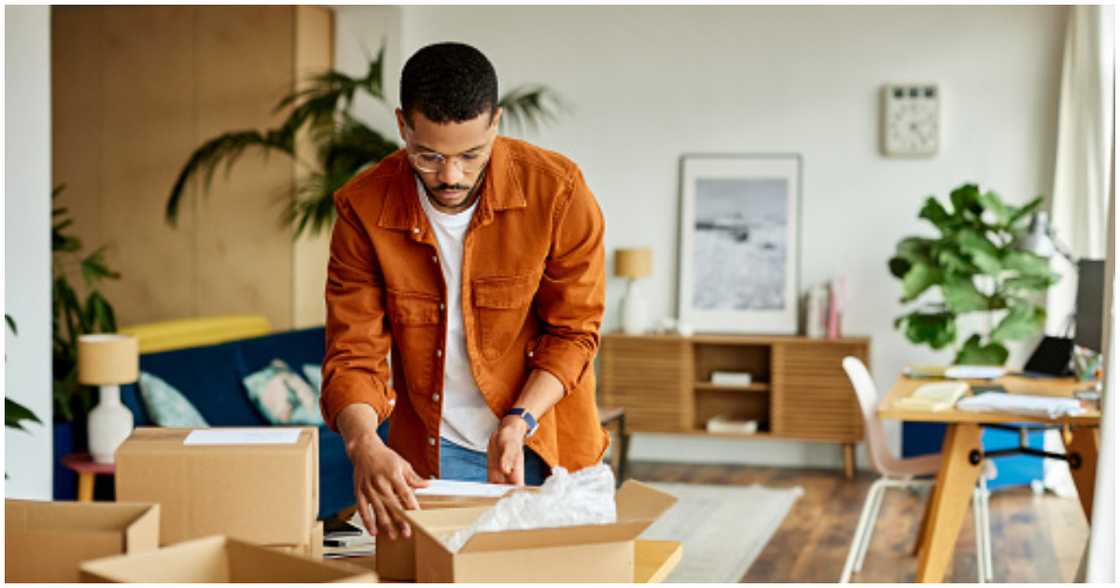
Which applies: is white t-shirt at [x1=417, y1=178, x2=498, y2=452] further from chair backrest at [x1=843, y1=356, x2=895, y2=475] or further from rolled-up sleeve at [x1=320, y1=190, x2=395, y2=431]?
chair backrest at [x1=843, y1=356, x2=895, y2=475]

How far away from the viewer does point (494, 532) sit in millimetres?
1603

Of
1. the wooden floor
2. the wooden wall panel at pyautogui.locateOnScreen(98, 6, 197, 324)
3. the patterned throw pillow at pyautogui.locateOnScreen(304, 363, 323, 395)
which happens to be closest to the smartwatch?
the wooden floor

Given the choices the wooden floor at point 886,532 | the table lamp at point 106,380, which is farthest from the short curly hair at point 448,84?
the wooden floor at point 886,532

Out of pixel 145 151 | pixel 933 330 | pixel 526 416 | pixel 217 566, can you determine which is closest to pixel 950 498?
pixel 933 330

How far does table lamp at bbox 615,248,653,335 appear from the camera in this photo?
7672 millimetres

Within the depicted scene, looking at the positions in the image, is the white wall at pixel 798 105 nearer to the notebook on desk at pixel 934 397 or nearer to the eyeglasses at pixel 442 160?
the notebook on desk at pixel 934 397

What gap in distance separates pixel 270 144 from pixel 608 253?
200 cm

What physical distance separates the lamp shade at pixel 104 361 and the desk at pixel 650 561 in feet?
10.3

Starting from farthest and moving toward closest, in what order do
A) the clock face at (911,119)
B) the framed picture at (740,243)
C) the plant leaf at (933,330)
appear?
the framed picture at (740,243) < the clock face at (911,119) < the plant leaf at (933,330)

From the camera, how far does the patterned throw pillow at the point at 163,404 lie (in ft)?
17.0

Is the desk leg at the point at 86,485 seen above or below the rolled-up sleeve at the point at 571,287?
below

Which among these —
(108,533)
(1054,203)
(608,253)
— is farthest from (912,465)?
(108,533)

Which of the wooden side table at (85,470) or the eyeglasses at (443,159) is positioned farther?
the wooden side table at (85,470)

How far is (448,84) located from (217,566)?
0.72 metres
